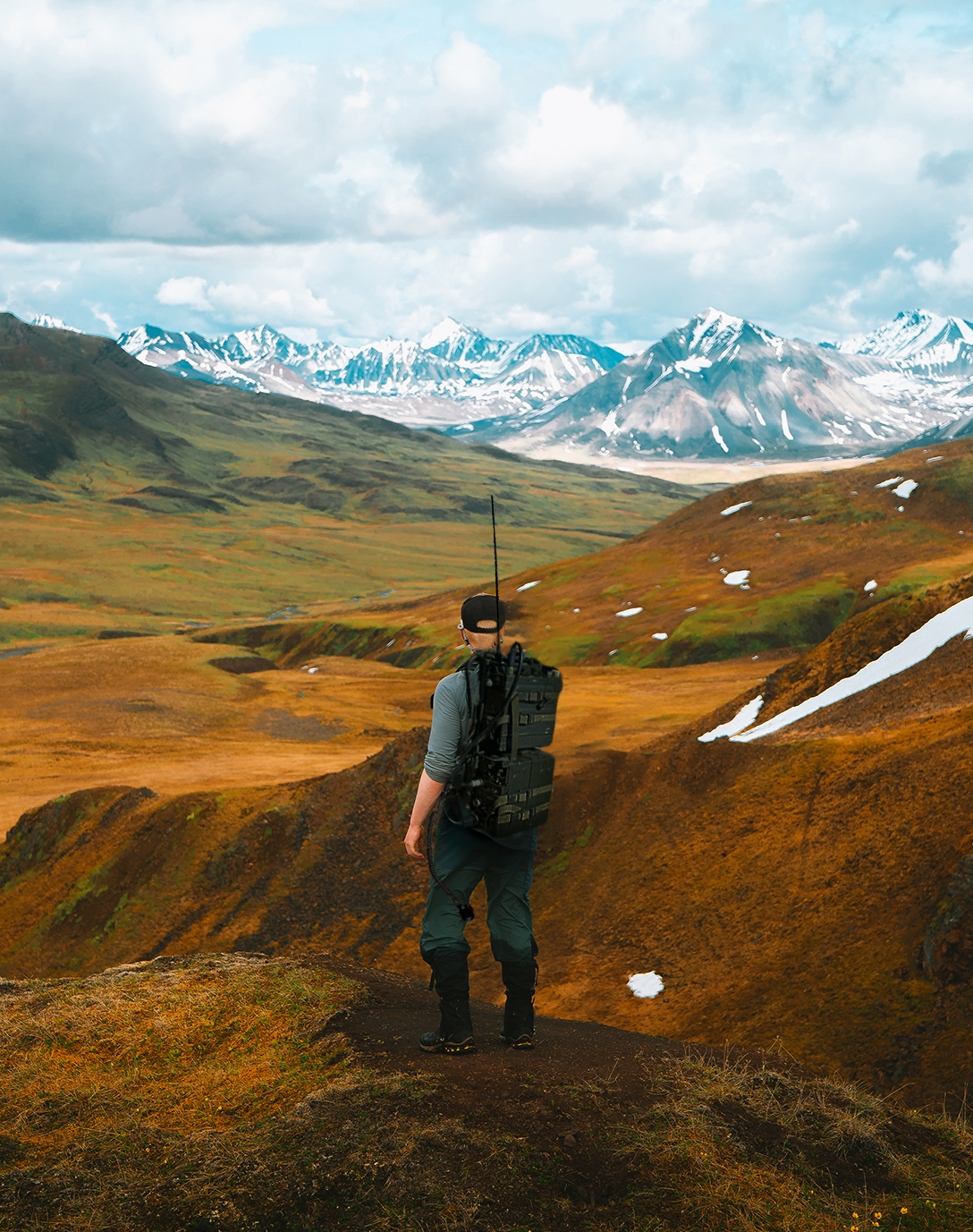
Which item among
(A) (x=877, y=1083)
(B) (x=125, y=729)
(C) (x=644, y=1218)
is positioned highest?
(C) (x=644, y=1218)

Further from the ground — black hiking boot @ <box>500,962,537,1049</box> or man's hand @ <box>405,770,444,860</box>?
man's hand @ <box>405,770,444,860</box>

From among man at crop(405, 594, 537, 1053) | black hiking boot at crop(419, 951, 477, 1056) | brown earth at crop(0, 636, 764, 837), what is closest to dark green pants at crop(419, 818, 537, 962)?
man at crop(405, 594, 537, 1053)

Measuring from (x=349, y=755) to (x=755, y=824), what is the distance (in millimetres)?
39852

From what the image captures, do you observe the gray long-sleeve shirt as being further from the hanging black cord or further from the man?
the hanging black cord

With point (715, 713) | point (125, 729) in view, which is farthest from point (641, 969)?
point (125, 729)

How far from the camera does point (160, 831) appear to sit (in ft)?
97.7

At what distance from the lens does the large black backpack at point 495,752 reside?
8.93 metres

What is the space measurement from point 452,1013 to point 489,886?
1.31 meters

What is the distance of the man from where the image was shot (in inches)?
348

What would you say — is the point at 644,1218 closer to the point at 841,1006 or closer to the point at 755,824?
the point at 841,1006

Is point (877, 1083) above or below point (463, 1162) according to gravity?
below

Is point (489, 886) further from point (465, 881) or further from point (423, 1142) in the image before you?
point (423, 1142)

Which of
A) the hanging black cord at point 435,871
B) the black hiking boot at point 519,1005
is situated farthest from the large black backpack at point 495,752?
the black hiking boot at point 519,1005

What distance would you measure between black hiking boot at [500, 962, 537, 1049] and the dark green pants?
0.11 m
